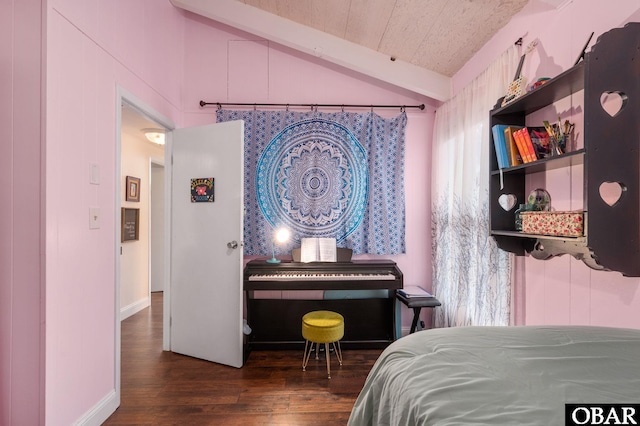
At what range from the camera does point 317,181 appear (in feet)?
9.55

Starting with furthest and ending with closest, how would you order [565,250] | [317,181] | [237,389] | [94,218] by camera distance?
[317,181], [237,389], [94,218], [565,250]

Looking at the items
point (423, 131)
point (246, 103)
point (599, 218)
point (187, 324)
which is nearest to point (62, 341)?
point (187, 324)

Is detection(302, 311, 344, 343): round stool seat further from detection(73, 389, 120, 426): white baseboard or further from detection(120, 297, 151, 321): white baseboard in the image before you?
detection(120, 297, 151, 321): white baseboard

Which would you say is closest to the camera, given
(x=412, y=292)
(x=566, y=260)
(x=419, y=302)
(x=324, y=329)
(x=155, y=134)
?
(x=566, y=260)

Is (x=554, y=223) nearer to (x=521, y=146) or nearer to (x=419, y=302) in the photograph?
(x=521, y=146)

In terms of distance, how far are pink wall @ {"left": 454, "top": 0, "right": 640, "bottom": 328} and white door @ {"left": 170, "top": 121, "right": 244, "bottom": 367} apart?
2.02 m

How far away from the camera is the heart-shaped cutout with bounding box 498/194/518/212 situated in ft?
5.77

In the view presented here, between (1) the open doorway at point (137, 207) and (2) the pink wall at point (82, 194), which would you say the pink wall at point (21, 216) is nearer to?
(2) the pink wall at point (82, 194)

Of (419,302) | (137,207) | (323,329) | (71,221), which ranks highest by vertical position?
(137,207)

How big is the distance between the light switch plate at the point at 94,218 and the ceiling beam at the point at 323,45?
206 centimetres

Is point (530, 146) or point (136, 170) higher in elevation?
point (136, 170)

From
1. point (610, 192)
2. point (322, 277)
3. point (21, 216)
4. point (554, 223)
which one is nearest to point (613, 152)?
point (610, 192)

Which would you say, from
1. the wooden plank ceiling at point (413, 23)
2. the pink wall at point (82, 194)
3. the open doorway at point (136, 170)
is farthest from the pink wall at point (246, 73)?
the pink wall at point (82, 194)

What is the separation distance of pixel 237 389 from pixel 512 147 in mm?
2367
